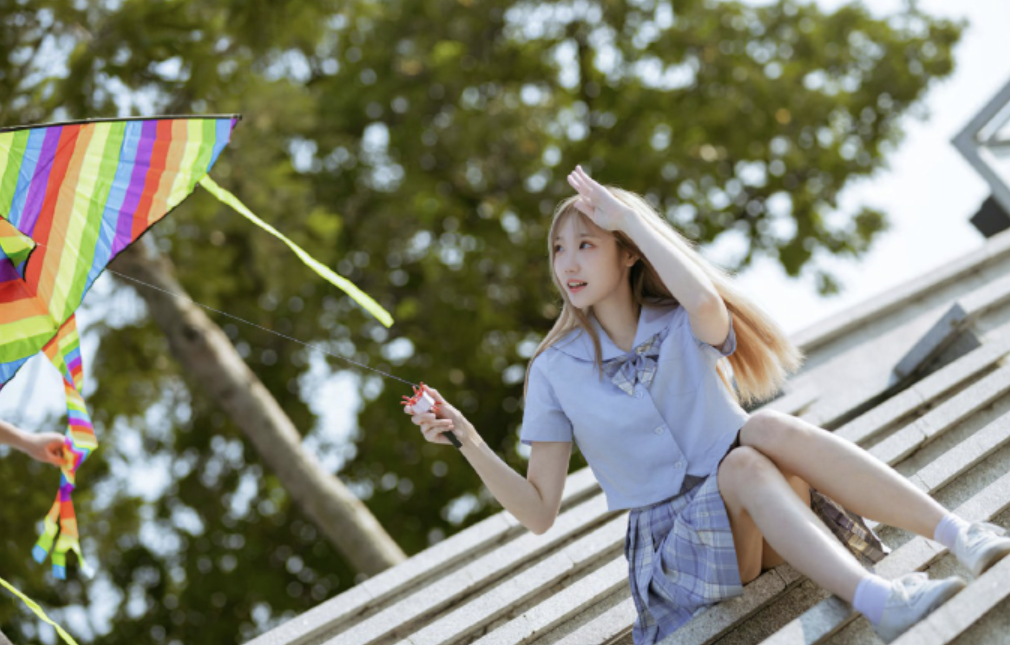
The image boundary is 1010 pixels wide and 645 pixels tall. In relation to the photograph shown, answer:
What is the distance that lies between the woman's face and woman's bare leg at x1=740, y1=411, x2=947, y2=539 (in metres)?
0.59

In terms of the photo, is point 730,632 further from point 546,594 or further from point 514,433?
point 514,433

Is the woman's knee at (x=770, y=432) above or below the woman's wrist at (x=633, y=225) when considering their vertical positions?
below

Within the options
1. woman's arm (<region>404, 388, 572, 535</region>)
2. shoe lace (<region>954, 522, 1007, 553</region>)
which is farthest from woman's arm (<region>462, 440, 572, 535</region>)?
shoe lace (<region>954, 522, 1007, 553</region>)

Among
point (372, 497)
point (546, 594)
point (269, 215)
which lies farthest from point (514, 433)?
point (546, 594)

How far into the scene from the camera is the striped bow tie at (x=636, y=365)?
277cm

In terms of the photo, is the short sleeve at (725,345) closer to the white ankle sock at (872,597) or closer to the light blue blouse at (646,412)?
the light blue blouse at (646,412)

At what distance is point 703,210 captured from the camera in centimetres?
1391

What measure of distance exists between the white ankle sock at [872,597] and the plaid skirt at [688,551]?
1.08 ft

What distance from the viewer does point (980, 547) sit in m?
2.26

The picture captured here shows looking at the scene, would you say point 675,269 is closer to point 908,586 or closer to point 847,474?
point 847,474

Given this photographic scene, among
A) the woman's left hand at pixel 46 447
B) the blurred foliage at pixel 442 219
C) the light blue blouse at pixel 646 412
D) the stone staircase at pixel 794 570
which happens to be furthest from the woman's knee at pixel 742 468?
the blurred foliage at pixel 442 219

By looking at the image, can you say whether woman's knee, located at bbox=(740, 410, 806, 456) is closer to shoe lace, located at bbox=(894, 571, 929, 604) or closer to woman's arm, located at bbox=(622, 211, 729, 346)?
woman's arm, located at bbox=(622, 211, 729, 346)

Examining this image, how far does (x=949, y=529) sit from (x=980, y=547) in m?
0.10

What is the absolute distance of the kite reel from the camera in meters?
2.69
